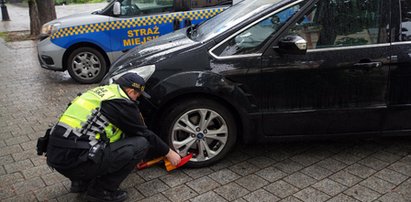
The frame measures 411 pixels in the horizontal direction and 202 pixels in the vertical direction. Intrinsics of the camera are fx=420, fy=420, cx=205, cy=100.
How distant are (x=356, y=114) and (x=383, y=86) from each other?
1.08 feet

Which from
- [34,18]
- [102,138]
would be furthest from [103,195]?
[34,18]

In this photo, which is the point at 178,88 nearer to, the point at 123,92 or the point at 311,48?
the point at 123,92

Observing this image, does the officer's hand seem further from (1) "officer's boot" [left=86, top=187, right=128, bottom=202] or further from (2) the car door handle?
(2) the car door handle

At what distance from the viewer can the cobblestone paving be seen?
3.37m

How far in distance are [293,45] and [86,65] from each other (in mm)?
4565

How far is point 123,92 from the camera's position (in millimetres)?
3096

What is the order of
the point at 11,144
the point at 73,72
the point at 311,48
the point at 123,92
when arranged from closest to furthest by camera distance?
the point at 123,92
the point at 311,48
the point at 11,144
the point at 73,72

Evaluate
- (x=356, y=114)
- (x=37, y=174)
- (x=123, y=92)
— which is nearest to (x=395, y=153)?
(x=356, y=114)

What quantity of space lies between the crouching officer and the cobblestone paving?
40cm

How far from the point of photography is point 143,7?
7055 mm

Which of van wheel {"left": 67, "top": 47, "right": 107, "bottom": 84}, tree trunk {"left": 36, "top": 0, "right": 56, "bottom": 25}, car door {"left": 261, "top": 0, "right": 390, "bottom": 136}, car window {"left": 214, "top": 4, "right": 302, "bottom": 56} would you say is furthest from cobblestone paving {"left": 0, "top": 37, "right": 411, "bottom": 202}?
tree trunk {"left": 36, "top": 0, "right": 56, "bottom": 25}

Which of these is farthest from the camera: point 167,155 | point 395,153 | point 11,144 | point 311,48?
point 11,144

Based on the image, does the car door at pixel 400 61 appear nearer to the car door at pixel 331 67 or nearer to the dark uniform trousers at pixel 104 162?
the car door at pixel 331 67

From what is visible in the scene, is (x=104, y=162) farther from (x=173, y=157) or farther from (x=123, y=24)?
(x=123, y=24)
